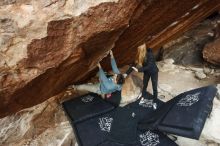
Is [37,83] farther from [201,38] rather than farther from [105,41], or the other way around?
[201,38]

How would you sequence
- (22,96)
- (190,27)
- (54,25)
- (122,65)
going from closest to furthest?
→ (54,25)
(22,96)
(122,65)
(190,27)

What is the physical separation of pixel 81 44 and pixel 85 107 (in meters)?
1.83

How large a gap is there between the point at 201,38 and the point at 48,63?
497 centimetres

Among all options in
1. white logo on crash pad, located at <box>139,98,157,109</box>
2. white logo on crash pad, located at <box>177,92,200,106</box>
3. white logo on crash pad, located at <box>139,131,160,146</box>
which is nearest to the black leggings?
white logo on crash pad, located at <box>139,98,157,109</box>

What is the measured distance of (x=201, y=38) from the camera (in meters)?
9.36

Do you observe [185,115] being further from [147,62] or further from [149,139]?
[147,62]

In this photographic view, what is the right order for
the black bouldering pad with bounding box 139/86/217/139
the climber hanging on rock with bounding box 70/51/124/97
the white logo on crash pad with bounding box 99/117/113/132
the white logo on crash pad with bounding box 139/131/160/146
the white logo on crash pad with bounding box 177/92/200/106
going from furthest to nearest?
the climber hanging on rock with bounding box 70/51/124/97 → the white logo on crash pad with bounding box 99/117/113/132 → the white logo on crash pad with bounding box 139/131/160/146 → the white logo on crash pad with bounding box 177/92/200/106 → the black bouldering pad with bounding box 139/86/217/139

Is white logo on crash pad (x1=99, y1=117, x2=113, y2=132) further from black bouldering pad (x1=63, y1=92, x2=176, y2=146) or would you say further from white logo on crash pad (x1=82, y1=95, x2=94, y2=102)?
white logo on crash pad (x1=82, y1=95, x2=94, y2=102)

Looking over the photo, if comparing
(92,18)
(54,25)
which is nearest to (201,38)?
(92,18)

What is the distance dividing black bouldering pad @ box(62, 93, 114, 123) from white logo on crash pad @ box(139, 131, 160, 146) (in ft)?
3.29

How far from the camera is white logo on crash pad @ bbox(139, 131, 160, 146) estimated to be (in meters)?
6.54

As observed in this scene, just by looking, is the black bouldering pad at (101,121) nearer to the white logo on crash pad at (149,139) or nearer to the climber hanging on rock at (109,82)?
the white logo on crash pad at (149,139)

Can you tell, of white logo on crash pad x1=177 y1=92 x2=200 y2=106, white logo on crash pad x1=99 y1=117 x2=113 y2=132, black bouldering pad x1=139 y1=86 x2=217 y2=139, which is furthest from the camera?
white logo on crash pad x1=99 y1=117 x2=113 y2=132

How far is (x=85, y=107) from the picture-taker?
7.43 metres
